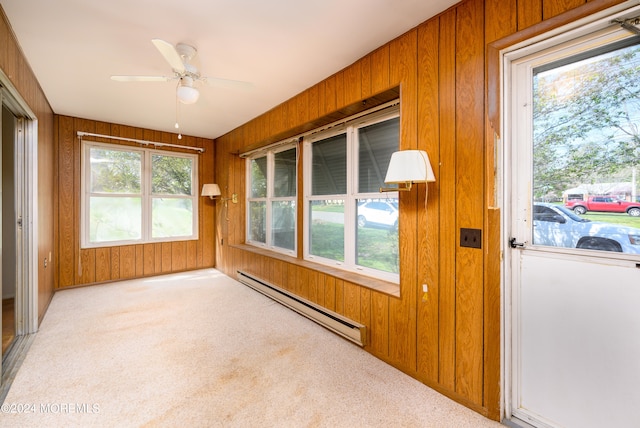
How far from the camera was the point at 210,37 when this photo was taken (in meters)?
2.07

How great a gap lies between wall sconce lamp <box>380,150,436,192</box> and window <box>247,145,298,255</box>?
2036mm

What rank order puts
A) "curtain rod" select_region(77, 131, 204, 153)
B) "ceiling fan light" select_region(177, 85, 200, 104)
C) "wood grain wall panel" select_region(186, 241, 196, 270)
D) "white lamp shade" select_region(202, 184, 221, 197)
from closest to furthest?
"ceiling fan light" select_region(177, 85, 200, 104) → "curtain rod" select_region(77, 131, 204, 153) → "white lamp shade" select_region(202, 184, 221, 197) → "wood grain wall panel" select_region(186, 241, 196, 270)

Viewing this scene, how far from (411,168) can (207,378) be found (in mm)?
2039

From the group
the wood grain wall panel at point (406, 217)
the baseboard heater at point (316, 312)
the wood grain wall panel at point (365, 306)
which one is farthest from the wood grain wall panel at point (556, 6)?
the baseboard heater at point (316, 312)

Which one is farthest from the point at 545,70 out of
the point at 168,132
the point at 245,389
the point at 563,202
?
the point at 168,132

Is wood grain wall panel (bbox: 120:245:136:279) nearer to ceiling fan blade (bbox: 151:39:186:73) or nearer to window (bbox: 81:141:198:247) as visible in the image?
window (bbox: 81:141:198:247)

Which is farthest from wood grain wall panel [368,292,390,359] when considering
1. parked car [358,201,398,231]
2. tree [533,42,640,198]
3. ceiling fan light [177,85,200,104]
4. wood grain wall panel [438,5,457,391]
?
ceiling fan light [177,85,200,104]

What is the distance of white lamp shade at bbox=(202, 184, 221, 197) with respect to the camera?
482 centimetres

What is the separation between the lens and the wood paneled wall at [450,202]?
63.4 inches

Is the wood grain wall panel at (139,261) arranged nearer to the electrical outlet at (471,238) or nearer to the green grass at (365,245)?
the green grass at (365,245)

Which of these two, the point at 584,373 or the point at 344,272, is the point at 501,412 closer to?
the point at 584,373

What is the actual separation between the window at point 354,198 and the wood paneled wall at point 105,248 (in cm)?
268

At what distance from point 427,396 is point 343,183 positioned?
1.99m

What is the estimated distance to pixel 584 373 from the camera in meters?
1.39
